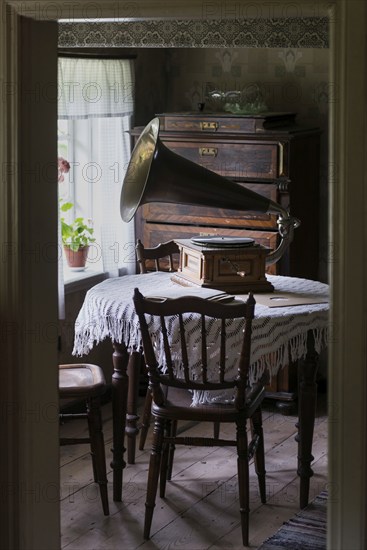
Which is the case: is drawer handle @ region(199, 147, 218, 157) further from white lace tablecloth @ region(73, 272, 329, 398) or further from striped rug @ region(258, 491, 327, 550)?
striped rug @ region(258, 491, 327, 550)

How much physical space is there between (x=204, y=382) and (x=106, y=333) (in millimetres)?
439

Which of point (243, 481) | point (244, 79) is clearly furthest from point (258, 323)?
point (244, 79)

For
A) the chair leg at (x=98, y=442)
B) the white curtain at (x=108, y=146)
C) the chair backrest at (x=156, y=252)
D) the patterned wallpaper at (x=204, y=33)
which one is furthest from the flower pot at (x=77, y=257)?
the patterned wallpaper at (x=204, y=33)

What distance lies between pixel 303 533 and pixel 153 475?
520 mm

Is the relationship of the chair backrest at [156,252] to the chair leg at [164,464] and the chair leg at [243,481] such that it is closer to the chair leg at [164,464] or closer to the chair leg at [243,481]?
the chair leg at [164,464]

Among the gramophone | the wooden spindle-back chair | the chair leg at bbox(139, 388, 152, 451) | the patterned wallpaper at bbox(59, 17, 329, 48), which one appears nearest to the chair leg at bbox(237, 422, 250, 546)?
the wooden spindle-back chair

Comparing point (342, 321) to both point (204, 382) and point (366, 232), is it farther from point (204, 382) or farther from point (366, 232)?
point (204, 382)

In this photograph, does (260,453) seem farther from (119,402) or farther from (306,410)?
(119,402)

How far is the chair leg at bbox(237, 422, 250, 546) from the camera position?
3.28m

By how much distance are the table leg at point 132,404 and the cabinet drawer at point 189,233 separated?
87cm

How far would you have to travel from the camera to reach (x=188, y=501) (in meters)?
3.66

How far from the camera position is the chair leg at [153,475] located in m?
3.34

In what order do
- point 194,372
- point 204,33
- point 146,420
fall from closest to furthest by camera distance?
point 204,33 < point 194,372 < point 146,420

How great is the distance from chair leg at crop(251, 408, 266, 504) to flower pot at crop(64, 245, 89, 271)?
4.49 feet
